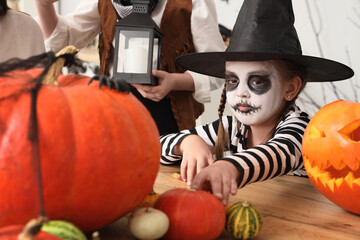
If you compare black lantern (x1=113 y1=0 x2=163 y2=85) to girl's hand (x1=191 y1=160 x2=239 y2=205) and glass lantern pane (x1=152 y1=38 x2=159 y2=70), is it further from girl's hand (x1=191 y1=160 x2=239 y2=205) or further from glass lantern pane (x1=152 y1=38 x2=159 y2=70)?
girl's hand (x1=191 y1=160 x2=239 y2=205)

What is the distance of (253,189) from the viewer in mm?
746

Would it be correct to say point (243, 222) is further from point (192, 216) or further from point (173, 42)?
point (173, 42)

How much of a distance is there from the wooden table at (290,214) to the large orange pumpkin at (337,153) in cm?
4

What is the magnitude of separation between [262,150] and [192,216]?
39cm

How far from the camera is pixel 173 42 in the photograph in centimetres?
140

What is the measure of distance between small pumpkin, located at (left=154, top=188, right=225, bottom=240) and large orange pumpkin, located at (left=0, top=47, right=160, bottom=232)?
0.14ft

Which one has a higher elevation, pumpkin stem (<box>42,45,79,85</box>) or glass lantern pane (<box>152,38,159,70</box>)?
pumpkin stem (<box>42,45,79,85</box>)

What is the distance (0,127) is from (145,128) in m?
0.16

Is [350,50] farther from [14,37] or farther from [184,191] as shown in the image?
[184,191]

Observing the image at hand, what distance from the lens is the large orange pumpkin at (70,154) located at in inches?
13.3

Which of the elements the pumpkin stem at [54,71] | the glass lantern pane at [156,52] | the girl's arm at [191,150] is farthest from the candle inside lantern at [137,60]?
the pumpkin stem at [54,71]

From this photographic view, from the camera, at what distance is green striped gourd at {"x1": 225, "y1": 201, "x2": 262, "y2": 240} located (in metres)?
0.44

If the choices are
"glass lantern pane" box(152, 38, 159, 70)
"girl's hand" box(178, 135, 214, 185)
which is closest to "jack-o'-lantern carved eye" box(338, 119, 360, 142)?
"girl's hand" box(178, 135, 214, 185)

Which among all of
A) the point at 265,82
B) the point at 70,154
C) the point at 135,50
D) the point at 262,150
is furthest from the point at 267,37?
the point at 70,154
